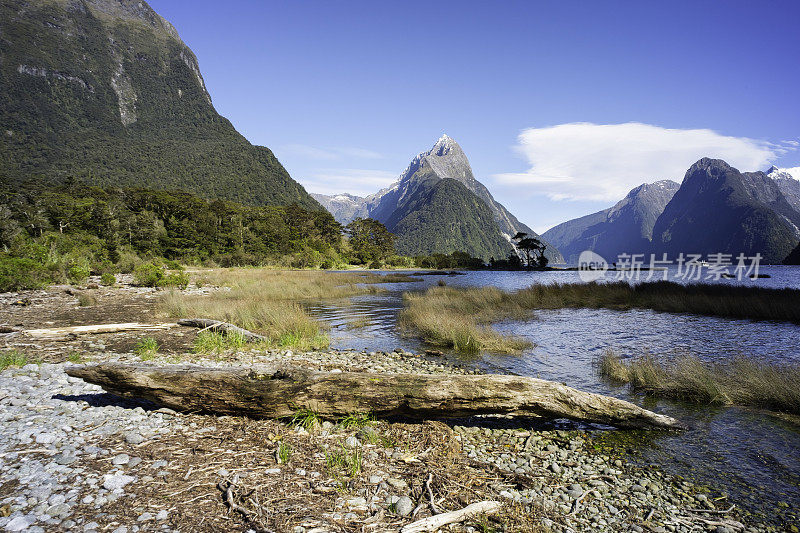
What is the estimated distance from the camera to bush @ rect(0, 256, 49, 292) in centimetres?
1784

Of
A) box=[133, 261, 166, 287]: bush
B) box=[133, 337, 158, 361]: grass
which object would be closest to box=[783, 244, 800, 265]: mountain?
box=[133, 337, 158, 361]: grass

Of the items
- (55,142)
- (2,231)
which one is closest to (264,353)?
(2,231)

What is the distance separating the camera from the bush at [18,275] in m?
17.8

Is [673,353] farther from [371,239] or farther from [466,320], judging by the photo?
[371,239]

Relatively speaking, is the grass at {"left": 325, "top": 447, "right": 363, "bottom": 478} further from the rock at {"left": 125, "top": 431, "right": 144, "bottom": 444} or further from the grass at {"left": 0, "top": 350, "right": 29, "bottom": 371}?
the grass at {"left": 0, "top": 350, "right": 29, "bottom": 371}

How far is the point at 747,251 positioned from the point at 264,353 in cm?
24862

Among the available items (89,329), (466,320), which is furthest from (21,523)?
(466,320)

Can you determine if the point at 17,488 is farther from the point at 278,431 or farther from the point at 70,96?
the point at 70,96

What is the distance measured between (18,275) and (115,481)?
2315 centimetres

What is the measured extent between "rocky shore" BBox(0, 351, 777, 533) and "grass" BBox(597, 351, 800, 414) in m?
3.55

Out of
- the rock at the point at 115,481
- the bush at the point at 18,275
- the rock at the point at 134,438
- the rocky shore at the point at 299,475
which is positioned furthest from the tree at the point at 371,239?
the rock at the point at 115,481

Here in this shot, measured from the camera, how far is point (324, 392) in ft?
16.5

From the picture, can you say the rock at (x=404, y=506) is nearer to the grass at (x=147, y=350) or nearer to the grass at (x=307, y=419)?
the grass at (x=307, y=419)

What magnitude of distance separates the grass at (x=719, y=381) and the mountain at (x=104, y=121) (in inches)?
5106
